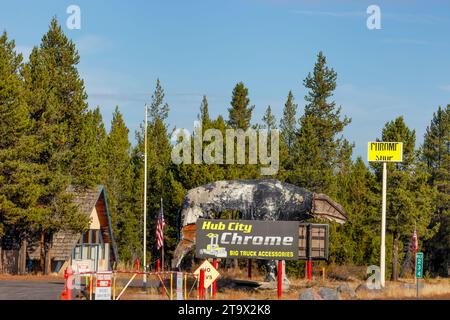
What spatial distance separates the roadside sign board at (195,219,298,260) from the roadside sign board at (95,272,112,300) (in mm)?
7177

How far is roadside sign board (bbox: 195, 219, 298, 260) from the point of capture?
3266 centimetres

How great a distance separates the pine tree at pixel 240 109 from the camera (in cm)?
7775

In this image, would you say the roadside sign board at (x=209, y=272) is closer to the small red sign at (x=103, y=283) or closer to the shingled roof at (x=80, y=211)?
the small red sign at (x=103, y=283)

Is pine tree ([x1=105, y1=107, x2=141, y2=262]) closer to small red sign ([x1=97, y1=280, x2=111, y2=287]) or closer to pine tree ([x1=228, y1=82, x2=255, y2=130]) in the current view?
pine tree ([x1=228, y1=82, x2=255, y2=130])

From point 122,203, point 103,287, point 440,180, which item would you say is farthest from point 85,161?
point 440,180

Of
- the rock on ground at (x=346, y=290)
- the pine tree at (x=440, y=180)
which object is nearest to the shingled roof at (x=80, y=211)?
the rock on ground at (x=346, y=290)

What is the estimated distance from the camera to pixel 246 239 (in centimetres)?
3269

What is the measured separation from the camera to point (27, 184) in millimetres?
48625

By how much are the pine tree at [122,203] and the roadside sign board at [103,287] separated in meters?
50.0

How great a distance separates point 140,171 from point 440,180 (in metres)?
33.1

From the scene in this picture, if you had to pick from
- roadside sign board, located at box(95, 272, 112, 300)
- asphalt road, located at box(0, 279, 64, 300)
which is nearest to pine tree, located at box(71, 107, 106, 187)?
asphalt road, located at box(0, 279, 64, 300)

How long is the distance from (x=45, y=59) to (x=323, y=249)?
30544mm

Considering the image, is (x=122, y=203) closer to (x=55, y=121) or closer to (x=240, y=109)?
(x=240, y=109)
